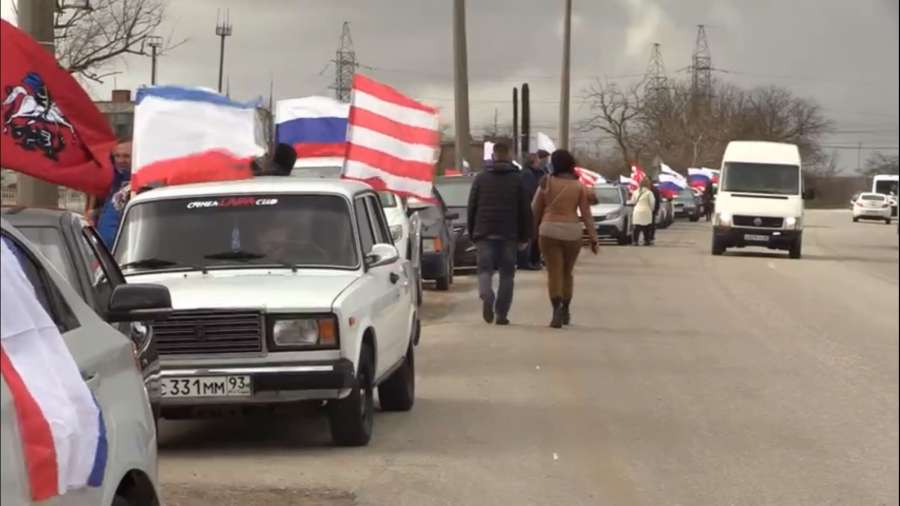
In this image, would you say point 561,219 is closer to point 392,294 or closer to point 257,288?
point 392,294

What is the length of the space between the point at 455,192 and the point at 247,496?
63.5ft

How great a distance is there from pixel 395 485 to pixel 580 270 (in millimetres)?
19435

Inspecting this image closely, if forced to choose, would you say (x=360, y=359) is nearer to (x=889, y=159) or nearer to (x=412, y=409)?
(x=412, y=409)

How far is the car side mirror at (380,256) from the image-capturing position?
9.53 m

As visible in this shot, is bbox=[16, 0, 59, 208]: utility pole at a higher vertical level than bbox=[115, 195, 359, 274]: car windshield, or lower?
higher

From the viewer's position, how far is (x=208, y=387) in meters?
8.36

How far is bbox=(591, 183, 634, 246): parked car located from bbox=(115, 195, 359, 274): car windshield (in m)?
27.4

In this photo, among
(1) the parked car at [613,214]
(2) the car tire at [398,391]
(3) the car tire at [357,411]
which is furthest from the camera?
(1) the parked car at [613,214]

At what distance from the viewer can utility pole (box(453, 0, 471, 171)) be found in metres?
31.6

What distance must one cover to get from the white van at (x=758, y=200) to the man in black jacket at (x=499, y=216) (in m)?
17.1

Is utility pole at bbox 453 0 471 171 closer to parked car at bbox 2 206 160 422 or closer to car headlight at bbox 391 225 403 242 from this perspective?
car headlight at bbox 391 225 403 242

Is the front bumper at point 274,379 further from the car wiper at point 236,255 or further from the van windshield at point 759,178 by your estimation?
the van windshield at point 759,178

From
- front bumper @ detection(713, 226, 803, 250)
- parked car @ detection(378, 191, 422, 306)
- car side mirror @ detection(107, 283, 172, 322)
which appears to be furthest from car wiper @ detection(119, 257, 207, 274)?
front bumper @ detection(713, 226, 803, 250)

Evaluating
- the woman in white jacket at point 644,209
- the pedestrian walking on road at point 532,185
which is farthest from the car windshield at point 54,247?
the woman in white jacket at point 644,209
